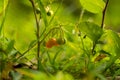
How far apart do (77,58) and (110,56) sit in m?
0.08

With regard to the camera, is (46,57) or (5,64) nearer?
(5,64)

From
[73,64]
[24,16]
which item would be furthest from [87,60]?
[24,16]

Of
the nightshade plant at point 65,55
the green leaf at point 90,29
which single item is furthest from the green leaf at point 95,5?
the green leaf at point 90,29

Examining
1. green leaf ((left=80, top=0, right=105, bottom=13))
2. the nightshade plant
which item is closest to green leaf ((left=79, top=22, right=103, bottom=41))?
the nightshade plant

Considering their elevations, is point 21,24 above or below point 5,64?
below

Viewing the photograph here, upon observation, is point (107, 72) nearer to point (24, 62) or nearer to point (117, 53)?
point (117, 53)

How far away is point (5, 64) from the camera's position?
793mm

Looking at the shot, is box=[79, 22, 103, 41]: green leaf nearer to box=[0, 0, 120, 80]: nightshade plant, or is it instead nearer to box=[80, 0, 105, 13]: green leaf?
box=[0, 0, 120, 80]: nightshade plant

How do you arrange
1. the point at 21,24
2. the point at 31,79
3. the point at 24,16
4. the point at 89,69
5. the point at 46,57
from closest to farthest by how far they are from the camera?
the point at 31,79 < the point at 89,69 < the point at 46,57 < the point at 21,24 < the point at 24,16

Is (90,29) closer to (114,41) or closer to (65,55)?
(114,41)

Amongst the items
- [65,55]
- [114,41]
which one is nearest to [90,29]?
[114,41]

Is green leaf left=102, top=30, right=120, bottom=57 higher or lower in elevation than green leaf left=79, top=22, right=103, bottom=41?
lower

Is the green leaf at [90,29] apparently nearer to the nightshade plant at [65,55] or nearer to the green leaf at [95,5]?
the nightshade plant at [65,55]

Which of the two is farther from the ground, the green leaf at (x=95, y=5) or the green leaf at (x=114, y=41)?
the green leaf at (x=95, y=5)
